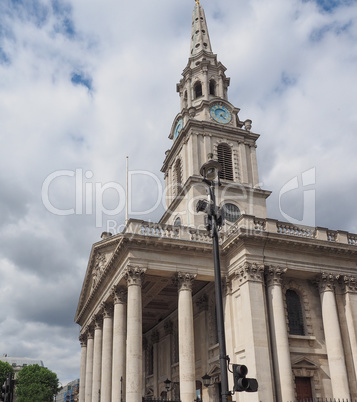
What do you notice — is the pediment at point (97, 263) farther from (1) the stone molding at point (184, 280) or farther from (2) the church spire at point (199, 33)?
(2) the church spire at point (199, 33)

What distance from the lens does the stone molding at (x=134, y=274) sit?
25.7 meters

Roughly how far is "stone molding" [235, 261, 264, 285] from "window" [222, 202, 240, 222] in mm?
9606

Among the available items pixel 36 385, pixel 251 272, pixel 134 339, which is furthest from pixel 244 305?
pixel 36 385

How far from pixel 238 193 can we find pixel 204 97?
11.3 metres

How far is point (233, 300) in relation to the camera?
2753 centimetres

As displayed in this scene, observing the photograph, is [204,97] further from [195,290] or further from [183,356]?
[183,356]

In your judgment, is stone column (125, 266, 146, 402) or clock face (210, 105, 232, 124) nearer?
stone column (125, 266, 146, 402)

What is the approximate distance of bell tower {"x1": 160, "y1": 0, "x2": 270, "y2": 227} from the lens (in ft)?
121

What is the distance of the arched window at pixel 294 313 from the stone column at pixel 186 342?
6.22m

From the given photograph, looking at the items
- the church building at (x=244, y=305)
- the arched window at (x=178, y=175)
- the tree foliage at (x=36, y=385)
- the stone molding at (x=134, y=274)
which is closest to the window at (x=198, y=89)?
the arched window at (x=178, y=175)

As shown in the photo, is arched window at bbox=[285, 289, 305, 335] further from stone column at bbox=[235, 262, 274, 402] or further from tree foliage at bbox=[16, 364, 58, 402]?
tree foliage at bbox=[16, 364, 58, 402]

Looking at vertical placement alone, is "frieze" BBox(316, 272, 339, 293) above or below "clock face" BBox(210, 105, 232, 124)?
below

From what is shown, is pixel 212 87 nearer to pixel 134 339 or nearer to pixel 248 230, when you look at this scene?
pixel 248 230

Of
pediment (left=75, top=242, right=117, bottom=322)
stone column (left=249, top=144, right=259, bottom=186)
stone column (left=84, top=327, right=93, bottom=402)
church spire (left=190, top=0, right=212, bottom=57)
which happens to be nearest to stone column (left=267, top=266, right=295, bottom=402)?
pediment (left=75, top=242, right=117, bottom=322)
